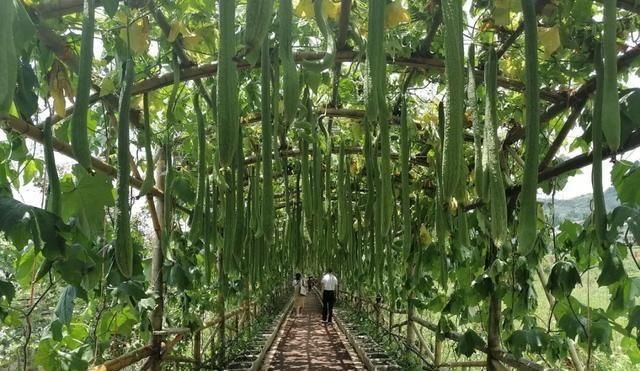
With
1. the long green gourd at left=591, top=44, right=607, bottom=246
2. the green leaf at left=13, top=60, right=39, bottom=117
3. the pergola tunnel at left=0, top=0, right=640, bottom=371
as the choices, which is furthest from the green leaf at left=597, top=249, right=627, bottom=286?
the green leaf at left=13, top=60, right=39, bottom=117

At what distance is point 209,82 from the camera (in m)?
3.08

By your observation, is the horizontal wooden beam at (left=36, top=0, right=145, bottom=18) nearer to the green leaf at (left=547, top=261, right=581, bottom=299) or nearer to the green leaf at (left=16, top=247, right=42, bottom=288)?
the green leaf at (left=16, top=247, right=42, bottom=288)

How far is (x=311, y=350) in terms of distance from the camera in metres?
10.7

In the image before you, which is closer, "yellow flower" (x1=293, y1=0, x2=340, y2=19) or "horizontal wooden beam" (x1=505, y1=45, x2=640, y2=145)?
"yellow flower" (x1=293, y1=0, x2=340, y2=19)

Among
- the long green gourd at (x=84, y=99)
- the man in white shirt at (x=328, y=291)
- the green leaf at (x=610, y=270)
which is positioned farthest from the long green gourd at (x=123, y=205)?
the man in white shirt at (x=328, y=291)

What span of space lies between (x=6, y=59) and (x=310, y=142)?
147 centimetres

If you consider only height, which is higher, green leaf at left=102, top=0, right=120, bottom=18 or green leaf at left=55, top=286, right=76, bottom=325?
green leaf at left=102, top=0, right=120, bottom=18

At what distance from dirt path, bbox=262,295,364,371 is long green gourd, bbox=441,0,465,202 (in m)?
7.85

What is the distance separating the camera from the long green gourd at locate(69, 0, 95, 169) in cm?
115

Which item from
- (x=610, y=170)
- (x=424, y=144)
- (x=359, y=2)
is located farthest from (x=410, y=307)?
(x=359, y=2)

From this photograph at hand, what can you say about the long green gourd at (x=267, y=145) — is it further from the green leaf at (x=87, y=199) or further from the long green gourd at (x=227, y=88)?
the green leaf at (x=87, y=199)

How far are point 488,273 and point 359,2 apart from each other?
2.25 metres

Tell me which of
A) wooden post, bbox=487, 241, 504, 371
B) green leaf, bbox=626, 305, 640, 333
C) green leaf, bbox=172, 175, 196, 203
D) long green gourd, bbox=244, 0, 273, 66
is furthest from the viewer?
wooden post, bbox=487, 241, 504, 371

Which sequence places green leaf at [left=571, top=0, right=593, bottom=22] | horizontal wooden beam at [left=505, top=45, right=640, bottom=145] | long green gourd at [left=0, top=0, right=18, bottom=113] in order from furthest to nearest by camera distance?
horizontal wooden beam at [left=505, top=45, right=640, bottom=145] < green leaf at [left=571, top=0, right=593, bottom=22] < long green gourd at [left=0, top=0, right=18, bottom=113]
